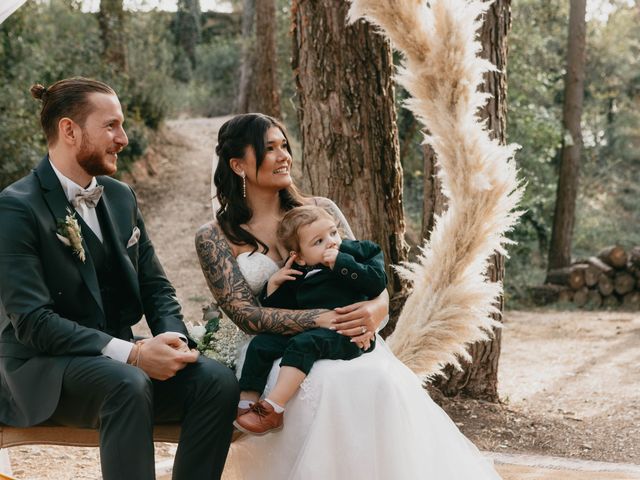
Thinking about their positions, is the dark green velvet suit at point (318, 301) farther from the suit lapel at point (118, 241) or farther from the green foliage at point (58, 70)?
the green foliage at point (58, 70)

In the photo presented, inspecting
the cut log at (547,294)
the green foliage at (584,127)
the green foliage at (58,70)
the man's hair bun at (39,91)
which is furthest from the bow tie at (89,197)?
the cut log at (547,294)

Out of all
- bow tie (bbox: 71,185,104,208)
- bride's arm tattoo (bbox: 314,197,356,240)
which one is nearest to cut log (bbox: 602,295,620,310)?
bride's arm tattoo (bbox: 314,197,356,240)

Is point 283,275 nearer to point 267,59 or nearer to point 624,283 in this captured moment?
point 267,59

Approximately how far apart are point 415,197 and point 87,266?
37.1ft

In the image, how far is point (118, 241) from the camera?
317 cm

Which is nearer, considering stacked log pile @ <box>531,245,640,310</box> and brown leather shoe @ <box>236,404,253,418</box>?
brown leather shoe @ <box>236,404,253,418</box>

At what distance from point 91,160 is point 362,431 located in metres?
1.40

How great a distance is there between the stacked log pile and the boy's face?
10022 millimetres

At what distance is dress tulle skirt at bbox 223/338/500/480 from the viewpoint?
2828mm

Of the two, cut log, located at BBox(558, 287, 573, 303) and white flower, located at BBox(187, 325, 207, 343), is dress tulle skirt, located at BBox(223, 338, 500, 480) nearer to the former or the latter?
white flower, located at BBox(187, 325, 207, 343)

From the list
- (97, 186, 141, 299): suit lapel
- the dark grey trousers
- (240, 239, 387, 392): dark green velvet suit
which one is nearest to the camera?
the dark grey trousers

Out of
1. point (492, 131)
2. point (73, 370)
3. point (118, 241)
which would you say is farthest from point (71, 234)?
point (492, 131)

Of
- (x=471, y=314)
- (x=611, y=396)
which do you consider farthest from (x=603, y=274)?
(x=471, y=314)

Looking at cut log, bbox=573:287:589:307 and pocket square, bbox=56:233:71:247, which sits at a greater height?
pocket square, bbox=56:233:71:247
